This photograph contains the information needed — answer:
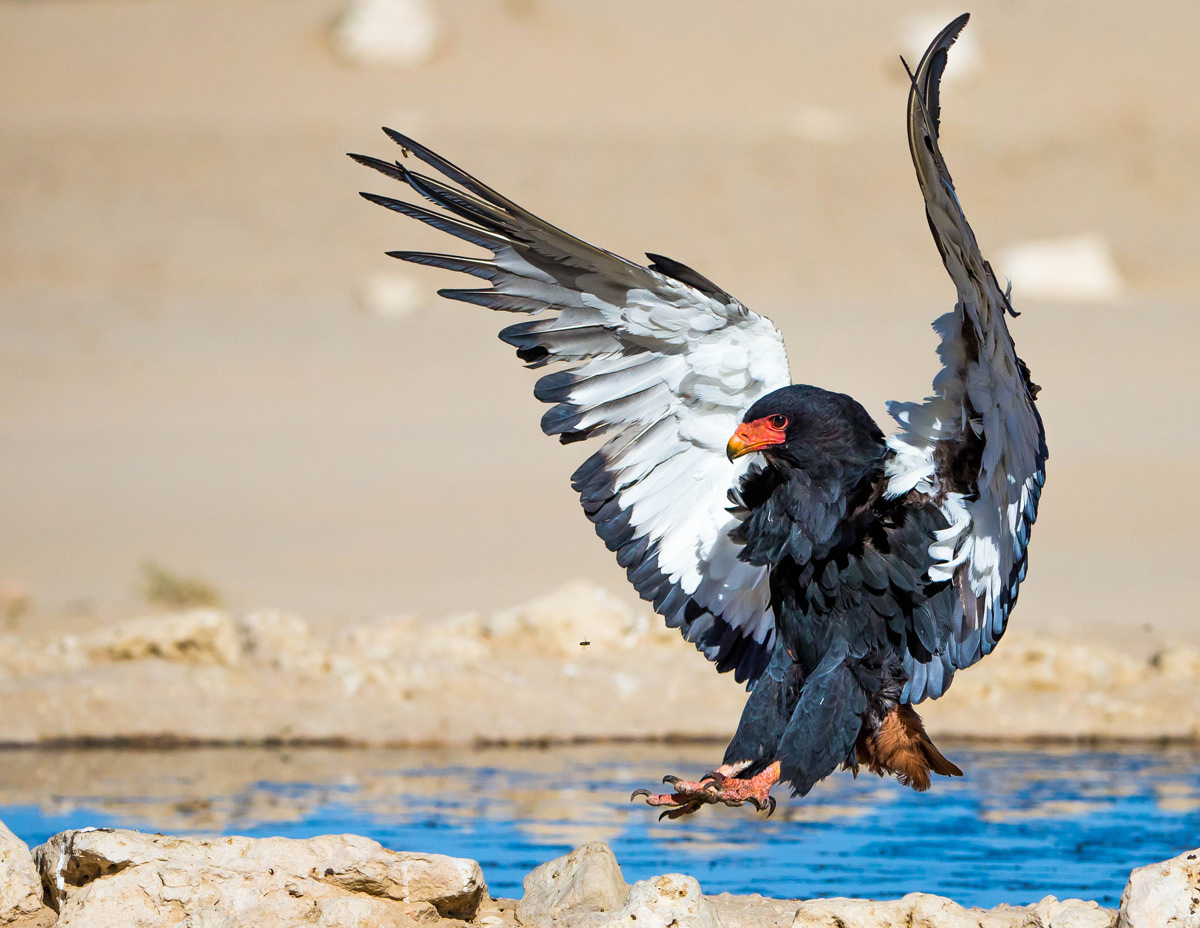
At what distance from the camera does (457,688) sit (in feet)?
31.6

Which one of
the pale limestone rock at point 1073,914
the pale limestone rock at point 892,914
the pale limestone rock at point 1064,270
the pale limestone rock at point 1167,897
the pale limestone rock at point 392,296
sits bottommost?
the pale limestone rock at point 892,914

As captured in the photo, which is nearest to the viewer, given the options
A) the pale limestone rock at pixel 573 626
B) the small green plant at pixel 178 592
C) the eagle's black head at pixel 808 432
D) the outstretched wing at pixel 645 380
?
the eagle's black head at pixel 808 432

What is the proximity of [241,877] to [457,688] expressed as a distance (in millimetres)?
4877

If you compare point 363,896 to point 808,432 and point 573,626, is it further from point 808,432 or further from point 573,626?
point 573,626

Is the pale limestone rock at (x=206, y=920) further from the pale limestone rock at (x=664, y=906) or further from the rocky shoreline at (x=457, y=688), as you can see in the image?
the rocky shoreline at (x=457, y=688)

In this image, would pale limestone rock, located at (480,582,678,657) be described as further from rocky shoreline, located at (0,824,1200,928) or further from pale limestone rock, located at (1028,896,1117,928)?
pale limestone rock, located at (1028,896,1117,928)

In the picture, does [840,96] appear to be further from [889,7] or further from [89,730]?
[89,730]

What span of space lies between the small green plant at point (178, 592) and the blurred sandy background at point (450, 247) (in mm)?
594

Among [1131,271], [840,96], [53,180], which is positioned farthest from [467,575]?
[840,96]

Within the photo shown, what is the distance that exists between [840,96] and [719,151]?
538cm

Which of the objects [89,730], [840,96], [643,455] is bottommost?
[89,730]

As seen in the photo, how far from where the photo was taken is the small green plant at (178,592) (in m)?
15.2

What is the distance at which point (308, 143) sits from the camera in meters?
42.6

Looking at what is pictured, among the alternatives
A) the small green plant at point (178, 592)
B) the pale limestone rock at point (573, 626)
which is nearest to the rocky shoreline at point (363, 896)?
the pale limestone rock at point (573, 626)
